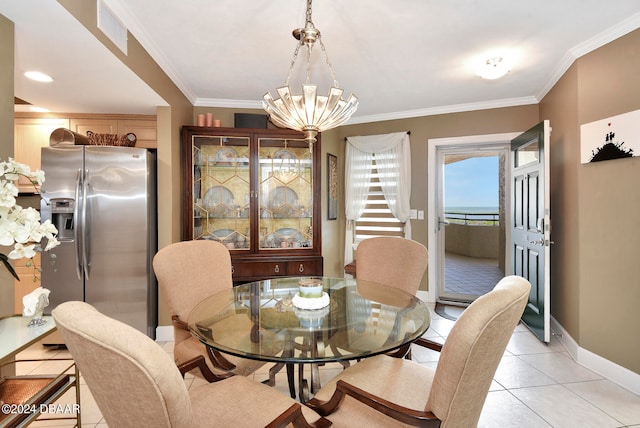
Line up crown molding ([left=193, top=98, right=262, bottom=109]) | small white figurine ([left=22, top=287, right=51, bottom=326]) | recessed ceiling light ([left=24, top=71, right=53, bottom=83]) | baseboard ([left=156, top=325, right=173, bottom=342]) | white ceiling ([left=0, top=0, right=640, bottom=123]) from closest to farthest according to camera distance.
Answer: small white figurine ([left=22, top=287, right=51, bottom=326])
white ceiling ([left=0, top=0, right=640, bottom=123])
recessed ceiling light ([left=24, top=71, right=53, bottom=83])
baseboard ([left=156, top=325, right=173, bottom=342])
crown molding ([left=193, top=98, right=262, bottom=109])

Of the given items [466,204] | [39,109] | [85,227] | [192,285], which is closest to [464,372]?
[192,285]

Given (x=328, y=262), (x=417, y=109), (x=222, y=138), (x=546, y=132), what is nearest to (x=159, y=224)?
(x=222, y=138)

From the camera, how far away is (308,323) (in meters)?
1.54


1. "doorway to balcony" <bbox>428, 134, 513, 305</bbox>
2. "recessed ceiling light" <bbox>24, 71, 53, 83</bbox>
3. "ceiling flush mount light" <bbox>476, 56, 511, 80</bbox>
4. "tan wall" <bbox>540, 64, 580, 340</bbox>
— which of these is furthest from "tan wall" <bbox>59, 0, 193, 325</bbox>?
"tan wall" <bbox>540, 64, 580, 340</bbox>

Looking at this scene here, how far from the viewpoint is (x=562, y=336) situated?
2961mm

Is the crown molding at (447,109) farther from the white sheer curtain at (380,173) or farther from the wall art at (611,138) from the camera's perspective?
the wall art at (611,138)

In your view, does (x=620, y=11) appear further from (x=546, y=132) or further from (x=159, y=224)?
(x=159, y=224)

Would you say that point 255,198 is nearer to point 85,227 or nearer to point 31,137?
point 85,227

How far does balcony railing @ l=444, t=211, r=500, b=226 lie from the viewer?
4246 millimetres

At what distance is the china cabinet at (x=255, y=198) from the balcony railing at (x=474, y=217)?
6.43ft

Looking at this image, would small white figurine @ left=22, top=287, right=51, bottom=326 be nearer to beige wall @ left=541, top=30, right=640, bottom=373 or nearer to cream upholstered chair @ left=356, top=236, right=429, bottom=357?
cream upholstered chair @ left=356, top=236, right=429, bottom=357

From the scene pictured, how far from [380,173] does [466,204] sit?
1256mm

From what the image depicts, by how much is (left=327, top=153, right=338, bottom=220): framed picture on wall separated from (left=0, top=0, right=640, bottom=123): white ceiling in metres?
1.17

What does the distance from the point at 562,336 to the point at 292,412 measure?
306 centimetres
